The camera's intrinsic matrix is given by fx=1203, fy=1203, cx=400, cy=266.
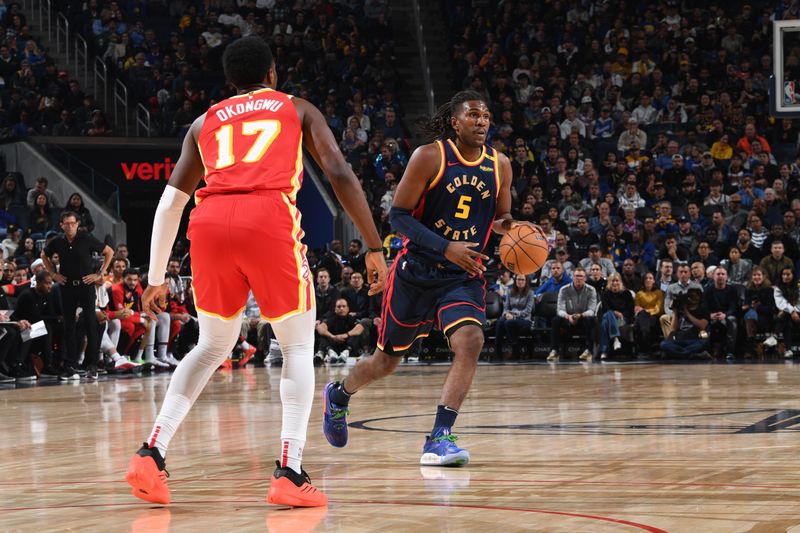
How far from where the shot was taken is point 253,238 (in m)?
4.60

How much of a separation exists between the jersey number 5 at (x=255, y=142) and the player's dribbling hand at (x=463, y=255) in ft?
5.15

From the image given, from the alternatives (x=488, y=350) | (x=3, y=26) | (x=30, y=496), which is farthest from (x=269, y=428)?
(x=3, y=26)

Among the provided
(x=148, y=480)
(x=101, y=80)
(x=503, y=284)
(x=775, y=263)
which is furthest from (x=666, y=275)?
(x=148, y=480)

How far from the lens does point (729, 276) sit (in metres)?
16.8

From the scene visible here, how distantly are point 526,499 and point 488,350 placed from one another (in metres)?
13.1

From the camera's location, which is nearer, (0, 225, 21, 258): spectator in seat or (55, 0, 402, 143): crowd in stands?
(0, 225, 21, 258): spectator in seat

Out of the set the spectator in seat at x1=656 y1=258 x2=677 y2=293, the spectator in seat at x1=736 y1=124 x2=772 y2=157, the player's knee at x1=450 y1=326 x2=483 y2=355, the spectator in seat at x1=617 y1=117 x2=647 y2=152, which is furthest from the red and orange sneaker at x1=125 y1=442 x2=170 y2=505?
the spectator in seat at x1=617 y1=117 x2=647 y2=152

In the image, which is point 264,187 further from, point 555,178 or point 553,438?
point 555,178

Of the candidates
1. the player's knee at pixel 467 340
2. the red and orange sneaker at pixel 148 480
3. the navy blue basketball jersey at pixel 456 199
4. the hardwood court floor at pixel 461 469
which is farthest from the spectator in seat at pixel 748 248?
the red and orange sneaker at pixel 148 480

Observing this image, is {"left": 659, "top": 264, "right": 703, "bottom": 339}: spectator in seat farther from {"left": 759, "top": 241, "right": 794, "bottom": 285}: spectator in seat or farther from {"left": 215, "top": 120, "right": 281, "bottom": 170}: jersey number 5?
{"left": 215, "top": 120, "right": 281, "bottom": 170}: jersey number 5

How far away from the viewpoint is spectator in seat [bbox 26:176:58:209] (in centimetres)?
1930

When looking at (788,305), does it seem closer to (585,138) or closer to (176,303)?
(585,138)

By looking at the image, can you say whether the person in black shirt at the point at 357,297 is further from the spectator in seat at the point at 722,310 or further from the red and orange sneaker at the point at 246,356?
the spectator in seat at the point at 722,310

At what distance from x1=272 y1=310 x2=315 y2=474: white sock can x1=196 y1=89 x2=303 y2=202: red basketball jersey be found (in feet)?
1.69
